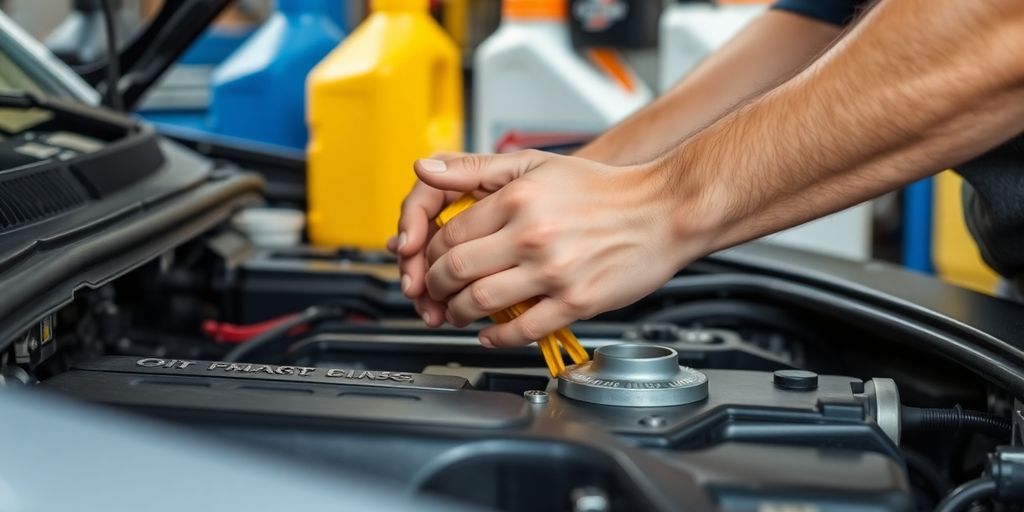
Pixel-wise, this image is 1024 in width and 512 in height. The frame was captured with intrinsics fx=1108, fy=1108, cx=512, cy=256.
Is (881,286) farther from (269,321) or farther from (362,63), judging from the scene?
(362,63)

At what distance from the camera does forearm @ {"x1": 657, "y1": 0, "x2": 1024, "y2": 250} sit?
27.9 inches

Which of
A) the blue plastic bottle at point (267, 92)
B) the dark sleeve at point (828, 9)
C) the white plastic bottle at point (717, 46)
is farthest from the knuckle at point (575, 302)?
the white plastic bottle at point (717, 46)

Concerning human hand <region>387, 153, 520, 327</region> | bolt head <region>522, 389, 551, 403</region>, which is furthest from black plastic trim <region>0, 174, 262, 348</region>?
bolt head <region>522, 389, 551, 403</region>

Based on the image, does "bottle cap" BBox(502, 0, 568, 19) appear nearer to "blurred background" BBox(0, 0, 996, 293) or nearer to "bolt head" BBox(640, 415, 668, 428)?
"blurred background" BBox(0, 0, 996, 293)

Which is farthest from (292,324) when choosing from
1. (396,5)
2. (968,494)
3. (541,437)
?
(396,5)

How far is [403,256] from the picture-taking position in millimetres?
973

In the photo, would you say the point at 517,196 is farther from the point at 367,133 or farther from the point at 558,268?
the point at 367,133

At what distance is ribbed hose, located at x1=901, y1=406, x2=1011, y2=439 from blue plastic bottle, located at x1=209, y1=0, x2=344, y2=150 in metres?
1.54

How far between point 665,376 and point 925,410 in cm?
21

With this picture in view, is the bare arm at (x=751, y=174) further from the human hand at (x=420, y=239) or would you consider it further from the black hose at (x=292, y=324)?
the black hose at (x=292, y=324)

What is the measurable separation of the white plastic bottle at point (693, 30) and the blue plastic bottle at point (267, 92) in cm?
82

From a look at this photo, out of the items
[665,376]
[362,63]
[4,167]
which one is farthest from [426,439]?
[362,63]

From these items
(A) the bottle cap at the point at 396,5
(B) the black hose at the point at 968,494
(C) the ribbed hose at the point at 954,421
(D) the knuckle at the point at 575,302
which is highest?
A: (A) the bottle cap at the point at 396,5

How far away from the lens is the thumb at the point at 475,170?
0.91 metres
